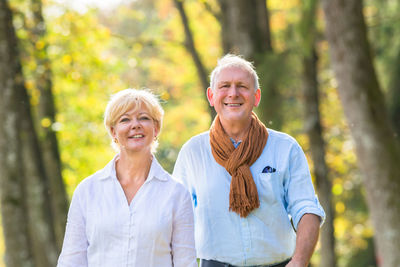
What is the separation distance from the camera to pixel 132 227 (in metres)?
3.52

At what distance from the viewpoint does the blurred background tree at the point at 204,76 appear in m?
9.71

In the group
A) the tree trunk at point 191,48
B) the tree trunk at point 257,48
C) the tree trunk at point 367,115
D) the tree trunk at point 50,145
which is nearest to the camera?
the tree trunk at point 367,115

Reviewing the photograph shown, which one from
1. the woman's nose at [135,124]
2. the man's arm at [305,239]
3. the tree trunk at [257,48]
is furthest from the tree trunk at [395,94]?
the woman's nose at [135,124]

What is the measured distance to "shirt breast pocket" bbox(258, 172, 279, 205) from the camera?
3867 millimetres

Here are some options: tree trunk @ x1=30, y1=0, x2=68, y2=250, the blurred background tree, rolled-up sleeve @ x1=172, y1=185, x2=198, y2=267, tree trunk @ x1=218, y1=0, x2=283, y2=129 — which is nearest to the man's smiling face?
rolled-up sleeve @ x1=172, y1=185, x2=198, y2=267

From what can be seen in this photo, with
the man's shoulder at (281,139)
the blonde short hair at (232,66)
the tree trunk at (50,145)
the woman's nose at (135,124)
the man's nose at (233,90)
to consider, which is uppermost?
the tree trunk at (50,145)

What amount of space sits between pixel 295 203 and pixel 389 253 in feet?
15.9

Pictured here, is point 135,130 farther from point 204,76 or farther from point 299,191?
point 204,76

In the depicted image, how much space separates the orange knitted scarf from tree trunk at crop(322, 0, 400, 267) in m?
4.29

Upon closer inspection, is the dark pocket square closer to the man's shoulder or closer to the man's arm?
the man's shoulder

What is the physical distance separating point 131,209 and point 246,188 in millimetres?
679

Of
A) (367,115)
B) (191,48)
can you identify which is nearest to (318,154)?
(191,48)

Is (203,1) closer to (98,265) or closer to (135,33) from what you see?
(98,265)

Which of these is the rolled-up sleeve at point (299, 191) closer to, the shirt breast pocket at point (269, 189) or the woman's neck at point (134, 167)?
the shirt breast pocket at point (269, 189)
